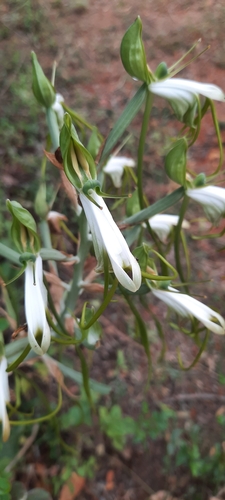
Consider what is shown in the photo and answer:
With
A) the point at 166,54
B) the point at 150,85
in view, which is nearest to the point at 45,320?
the point at 150,85

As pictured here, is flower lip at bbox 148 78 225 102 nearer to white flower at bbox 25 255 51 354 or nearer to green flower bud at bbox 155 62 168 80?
green flower bud at bbox 155 62 168 80

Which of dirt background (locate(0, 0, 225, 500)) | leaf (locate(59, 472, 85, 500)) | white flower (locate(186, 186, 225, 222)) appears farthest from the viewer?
dirt background (locate(0, 0, 225, 500))

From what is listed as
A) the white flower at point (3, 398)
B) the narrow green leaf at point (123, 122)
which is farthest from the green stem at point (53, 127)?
the white flower at point (3, 398)

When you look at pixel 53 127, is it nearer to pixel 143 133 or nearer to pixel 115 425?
pixel 143 133

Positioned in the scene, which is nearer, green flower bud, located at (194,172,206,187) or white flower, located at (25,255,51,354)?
white flower, located at (25,255,51,354)

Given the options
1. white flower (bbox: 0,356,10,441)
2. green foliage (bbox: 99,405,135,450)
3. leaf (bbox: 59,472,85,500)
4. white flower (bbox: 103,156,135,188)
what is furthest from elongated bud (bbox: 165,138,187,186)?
leaf (bbox: 59,472,85,500)

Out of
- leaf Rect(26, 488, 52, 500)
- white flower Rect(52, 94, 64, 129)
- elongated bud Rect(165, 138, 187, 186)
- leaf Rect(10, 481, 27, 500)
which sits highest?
white flower Rect(52, 94, 64, 129)

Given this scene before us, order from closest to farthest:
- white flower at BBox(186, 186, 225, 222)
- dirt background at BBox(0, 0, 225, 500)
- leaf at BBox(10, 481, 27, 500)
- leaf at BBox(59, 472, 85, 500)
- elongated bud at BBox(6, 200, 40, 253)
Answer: elongated bud at BBox(6, 200, 40, 253) → white flower at BBox(186, 186, 225, 222) → leaf at BBox(10, 481, 27, 500) → leaf at BBox(59, 472, 85, 500) → dirt background at BBox(0, 0, 225, 500)

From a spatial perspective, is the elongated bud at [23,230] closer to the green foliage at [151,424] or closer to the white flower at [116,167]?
the white flower at [116,167]
